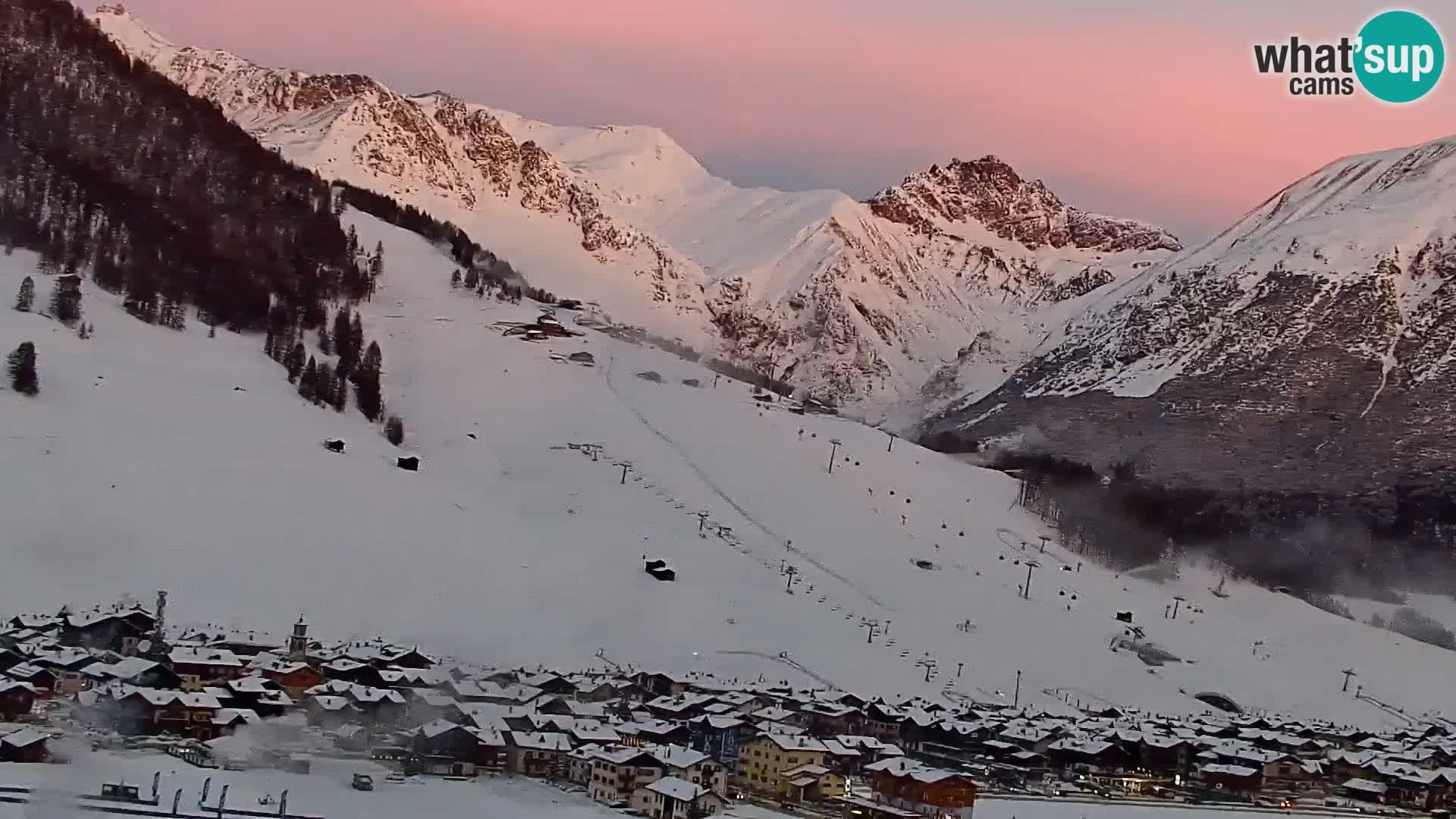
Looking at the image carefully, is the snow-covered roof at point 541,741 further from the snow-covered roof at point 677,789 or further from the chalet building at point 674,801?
the snow-covered roof at point 677,789

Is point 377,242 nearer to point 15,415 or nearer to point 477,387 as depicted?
point 477,387

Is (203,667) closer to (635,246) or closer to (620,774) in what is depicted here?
(620,774)

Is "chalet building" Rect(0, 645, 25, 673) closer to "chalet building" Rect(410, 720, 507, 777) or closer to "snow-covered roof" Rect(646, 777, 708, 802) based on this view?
"chalet building" Rect(410, 720, 507, 777)

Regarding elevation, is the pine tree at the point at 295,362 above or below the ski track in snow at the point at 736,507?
above

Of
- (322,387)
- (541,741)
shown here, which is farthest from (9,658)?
(322,387)

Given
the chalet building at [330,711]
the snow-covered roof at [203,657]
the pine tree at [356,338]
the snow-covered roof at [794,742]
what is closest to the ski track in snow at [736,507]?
the pine tree at [356,338]

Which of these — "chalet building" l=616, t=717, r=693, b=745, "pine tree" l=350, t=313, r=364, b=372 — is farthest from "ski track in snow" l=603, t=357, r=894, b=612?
"chalet building" l=616, t=717, r=693, b=745
